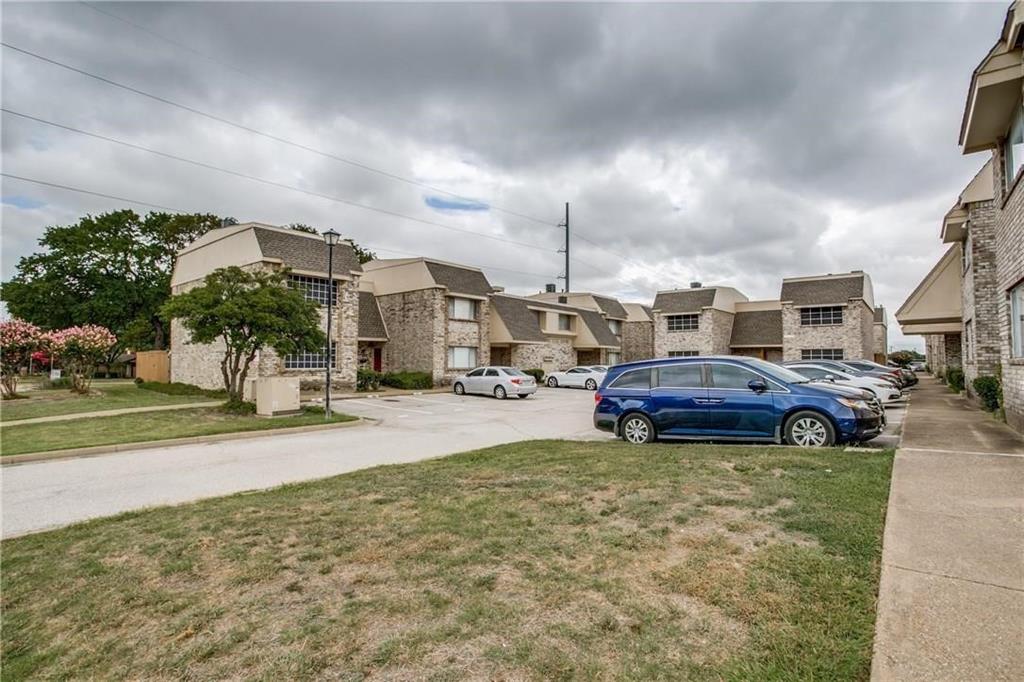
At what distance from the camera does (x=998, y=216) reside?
11.6 m

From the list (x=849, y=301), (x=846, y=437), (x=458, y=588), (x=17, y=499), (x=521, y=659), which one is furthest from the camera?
(x=849, y=301)

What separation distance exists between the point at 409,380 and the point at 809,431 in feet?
73.1

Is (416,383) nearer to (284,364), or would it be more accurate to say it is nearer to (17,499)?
(284,364)

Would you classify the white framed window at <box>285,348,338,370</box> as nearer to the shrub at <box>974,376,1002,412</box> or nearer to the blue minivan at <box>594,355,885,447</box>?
the blue minivan at <box>594,355,885,447</box>

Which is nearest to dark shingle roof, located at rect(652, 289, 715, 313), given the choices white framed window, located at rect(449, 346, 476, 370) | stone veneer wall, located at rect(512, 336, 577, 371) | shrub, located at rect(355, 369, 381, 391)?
stone veneer wall, located at rect(512, 336, 577, 371)

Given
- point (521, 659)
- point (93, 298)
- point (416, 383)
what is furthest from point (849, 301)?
point (93, 298)

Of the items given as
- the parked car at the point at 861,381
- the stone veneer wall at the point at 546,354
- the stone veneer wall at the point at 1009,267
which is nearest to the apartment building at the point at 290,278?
the stone veneer wall at the point at 546,354

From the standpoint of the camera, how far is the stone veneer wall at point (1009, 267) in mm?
9359

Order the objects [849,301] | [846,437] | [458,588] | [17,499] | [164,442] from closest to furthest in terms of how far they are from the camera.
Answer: [458,588] → [17,499] → [846,437] → [164,442] → [849,301]

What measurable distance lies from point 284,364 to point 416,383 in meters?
7.04

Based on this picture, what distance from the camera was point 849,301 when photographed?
1382 inches

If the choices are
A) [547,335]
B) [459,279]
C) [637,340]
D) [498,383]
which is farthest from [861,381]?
[637,340]

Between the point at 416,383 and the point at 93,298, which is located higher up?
the point at 93,298

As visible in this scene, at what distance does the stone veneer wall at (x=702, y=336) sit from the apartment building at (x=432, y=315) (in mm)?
15673
